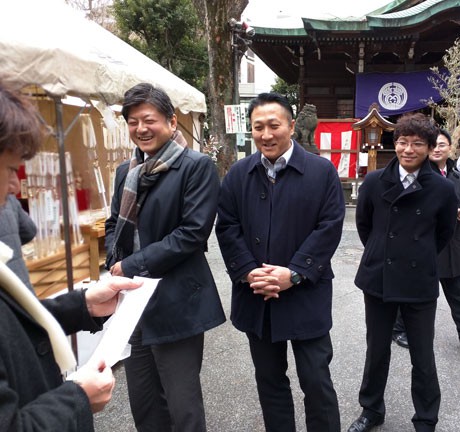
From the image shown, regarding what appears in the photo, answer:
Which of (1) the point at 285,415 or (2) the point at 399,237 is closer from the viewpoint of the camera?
(1) the point at 285,415

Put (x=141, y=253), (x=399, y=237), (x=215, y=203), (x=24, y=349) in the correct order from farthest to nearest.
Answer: (x=399, y=237), (x=215, y=203), (x=141, y=253), (x=24, y=349)

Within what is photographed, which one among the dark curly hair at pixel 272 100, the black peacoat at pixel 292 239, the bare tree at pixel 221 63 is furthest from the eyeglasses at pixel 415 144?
the bare tree at pixel 221 63

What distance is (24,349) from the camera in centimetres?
96

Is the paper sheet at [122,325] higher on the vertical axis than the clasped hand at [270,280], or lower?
higher

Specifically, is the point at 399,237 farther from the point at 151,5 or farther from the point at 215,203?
the point at 151,5

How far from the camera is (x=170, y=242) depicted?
1.89 metres

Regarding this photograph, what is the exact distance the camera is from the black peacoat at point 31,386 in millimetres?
872

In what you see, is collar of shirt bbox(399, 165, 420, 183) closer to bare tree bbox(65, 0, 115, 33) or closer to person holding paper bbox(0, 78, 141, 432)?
person holding paper bbox(0, 78, 141, 432)

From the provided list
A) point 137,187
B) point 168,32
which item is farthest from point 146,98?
point 168,32

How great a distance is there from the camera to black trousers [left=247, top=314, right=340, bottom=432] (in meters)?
2.04

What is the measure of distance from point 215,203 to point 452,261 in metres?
2.27

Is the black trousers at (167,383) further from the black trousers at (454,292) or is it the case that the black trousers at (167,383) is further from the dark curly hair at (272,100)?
the black trousers at (454,292)

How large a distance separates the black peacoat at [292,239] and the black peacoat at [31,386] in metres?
1.17

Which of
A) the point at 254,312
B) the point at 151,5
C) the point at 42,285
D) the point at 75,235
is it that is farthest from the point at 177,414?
the point at 151,5
